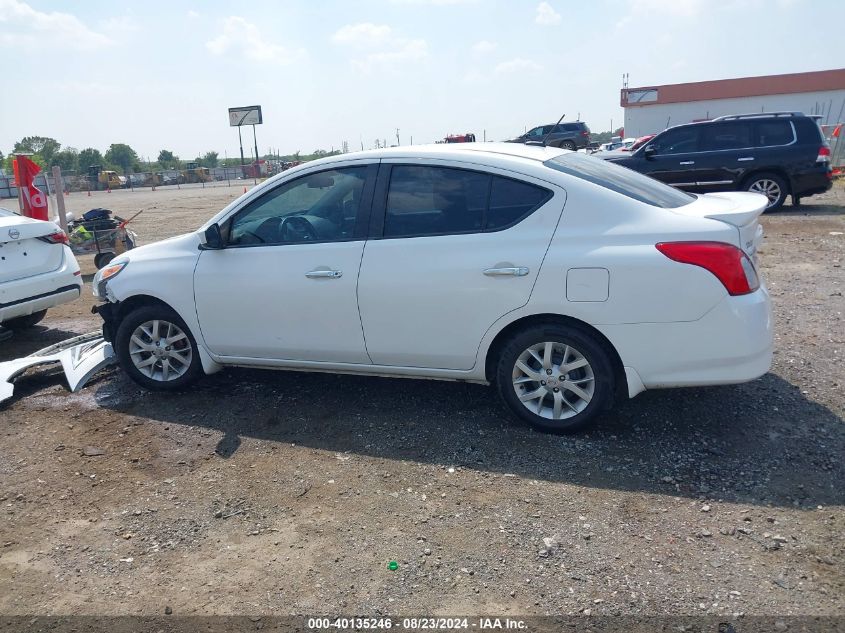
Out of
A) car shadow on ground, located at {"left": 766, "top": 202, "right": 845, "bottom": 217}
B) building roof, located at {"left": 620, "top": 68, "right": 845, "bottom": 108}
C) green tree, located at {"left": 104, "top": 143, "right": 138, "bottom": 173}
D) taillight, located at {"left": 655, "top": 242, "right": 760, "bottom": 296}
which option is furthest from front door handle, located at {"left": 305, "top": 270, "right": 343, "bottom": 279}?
green tree, located at {"left": 104, "top": 143, "right": 138, "bottom": 173}

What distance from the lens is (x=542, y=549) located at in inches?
125

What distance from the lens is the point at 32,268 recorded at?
6.75 meters

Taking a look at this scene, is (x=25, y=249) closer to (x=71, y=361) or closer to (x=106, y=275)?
(x=71, y=361)

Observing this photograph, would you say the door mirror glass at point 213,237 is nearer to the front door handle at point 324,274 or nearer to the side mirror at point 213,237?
the side mirror at point 213,237

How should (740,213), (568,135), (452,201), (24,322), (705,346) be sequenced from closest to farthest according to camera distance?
(705,346)
(740,213)
(452,201)
(24,322)
(568,135)

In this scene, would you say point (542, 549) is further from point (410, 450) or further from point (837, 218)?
point (837, 218)

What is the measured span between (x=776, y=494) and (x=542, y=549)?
50.8 inches

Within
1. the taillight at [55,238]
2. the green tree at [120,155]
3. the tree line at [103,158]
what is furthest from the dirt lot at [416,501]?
the green tree at [120,155]

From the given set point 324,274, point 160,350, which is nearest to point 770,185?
point 324,274

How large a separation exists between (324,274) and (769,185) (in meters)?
12.0

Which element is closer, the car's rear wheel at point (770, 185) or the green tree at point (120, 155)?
the car's rear wheel at point (770, 185)

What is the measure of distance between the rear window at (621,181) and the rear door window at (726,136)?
1022 centimetres

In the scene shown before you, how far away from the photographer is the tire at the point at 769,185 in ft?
44.2

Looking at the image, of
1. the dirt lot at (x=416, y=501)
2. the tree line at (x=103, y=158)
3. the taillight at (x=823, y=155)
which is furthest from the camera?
the tree line at (x=103, y=158)
